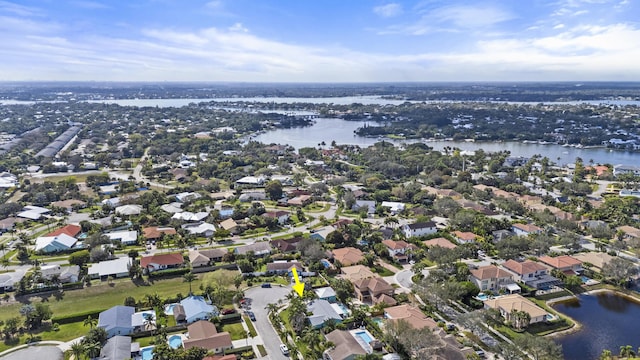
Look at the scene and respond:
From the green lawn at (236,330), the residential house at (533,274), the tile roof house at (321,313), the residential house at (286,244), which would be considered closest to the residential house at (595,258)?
the residential house at (533,274)

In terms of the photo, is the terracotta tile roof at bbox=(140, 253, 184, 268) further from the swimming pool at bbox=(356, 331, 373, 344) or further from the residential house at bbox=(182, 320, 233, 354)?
the swimming pool at bbox=(356, 331, 373, 344)

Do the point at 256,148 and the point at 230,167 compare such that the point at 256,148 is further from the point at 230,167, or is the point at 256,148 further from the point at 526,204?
the point at 526,204

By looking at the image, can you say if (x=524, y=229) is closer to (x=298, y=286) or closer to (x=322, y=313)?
(x=298, y=286)

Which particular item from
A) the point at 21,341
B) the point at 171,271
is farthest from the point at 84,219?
the point at 21,341

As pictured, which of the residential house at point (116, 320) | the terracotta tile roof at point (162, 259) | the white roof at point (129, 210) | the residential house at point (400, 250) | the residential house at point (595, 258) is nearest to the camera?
the residential house at point (116, 320)

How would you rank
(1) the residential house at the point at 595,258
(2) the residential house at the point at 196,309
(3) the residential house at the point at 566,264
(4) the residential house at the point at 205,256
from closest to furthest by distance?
1. (2) the residential house at the point at 196,309
2. (3) the residential house at the point at 566,264
3. (1) the residential house at the point at 595,258
4. (4) the residential house at the point at 205,256

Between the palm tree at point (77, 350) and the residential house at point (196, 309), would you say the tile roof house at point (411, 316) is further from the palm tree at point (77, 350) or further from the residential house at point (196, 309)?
the palm tree at point (77, 350)
